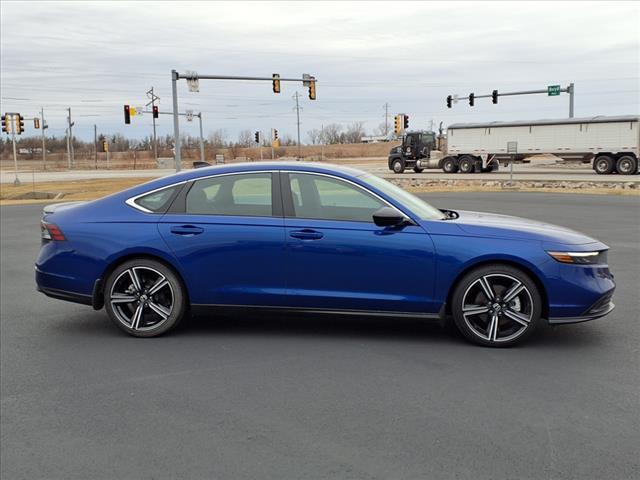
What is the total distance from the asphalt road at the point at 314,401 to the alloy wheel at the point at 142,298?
19 centimetres

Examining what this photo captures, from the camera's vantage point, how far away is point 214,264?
18.3 feet

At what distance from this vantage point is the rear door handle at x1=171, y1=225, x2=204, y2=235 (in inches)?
221

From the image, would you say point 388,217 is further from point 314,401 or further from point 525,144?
point 525,144

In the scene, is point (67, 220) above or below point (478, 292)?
above

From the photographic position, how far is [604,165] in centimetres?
3862

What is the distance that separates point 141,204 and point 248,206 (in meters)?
0.99

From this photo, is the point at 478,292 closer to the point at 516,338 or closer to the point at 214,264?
the point at 516,338

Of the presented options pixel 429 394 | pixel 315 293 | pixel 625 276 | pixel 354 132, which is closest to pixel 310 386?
pixel 429 394

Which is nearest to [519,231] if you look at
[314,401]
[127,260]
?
[314,401]

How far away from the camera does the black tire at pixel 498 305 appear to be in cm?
525

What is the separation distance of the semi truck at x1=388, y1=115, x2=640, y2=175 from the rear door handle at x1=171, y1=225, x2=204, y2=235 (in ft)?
113

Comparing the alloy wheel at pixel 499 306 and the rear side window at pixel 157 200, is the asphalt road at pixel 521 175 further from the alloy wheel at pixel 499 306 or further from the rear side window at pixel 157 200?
the rear side window at pixel 157 200

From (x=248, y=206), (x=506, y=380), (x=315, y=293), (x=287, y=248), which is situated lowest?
(x=506, y=380)

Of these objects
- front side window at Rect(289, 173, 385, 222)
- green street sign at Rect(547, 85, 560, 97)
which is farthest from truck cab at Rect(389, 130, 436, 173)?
front side window at Rect(289, 173, 385, 222)
